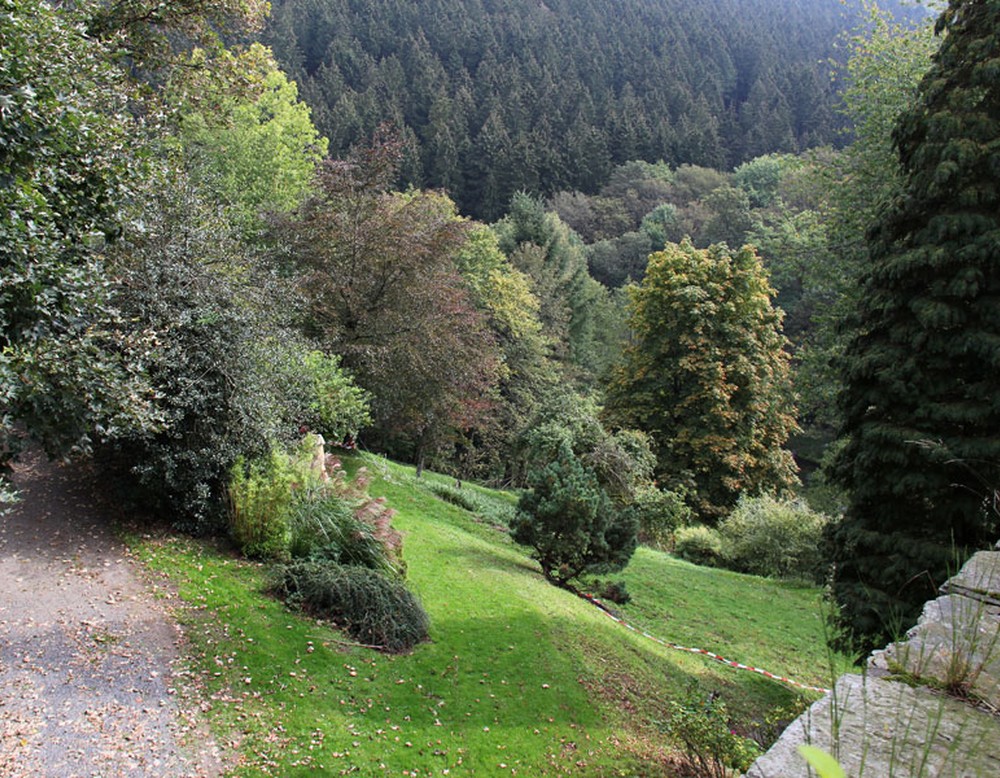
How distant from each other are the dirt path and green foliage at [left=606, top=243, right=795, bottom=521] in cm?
1893

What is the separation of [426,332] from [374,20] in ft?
273

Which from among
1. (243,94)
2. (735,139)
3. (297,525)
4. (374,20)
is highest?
(374,20)

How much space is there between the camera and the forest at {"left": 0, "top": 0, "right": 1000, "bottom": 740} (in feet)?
20.8

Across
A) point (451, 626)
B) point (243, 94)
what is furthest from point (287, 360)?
point (243, 94)

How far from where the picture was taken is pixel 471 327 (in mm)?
18547

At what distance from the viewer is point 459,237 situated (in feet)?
59.9

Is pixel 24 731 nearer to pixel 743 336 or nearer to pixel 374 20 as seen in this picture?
pixel 743 336

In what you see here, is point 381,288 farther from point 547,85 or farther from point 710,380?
point 547,85

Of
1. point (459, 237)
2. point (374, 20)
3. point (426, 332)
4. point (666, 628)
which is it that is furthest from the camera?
point (374, 20)

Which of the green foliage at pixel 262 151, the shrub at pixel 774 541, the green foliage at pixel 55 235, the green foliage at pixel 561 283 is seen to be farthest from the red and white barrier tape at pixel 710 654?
the green foliage at pixel 561 283

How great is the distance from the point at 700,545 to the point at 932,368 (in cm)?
1453

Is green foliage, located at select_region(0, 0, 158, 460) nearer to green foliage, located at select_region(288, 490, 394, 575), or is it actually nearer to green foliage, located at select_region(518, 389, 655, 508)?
green foliage, located at select_region(288, 490, 394, 575)

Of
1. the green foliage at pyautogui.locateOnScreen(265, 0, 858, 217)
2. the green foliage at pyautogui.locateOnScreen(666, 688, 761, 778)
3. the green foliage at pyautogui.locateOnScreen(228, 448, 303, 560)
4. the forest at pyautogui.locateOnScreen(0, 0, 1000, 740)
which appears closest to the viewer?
the green foliage at pyautogui.locateOnScreen(666, 688, 761, 778)

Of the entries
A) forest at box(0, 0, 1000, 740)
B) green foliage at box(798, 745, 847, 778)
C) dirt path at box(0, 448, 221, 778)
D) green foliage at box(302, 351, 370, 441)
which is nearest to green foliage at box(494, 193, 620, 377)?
forest at box(0, 0, 1000, 740)
